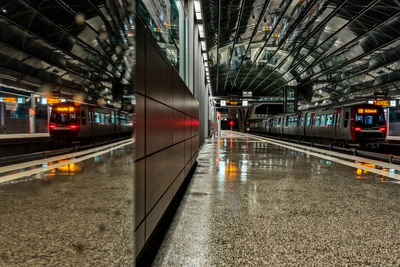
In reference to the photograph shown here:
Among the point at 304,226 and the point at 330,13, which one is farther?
the point at 330,13

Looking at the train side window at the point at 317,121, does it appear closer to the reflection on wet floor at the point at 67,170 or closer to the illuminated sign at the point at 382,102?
the illuminated sign at the point at 382,102

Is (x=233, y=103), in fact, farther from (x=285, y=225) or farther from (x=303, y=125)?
(x=285, y=225)

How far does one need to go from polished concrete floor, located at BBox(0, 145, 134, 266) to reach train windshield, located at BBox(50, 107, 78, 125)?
866 cm

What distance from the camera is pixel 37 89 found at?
5207 mm

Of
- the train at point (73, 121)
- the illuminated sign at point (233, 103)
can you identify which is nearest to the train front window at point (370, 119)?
the train at point (73, 121)

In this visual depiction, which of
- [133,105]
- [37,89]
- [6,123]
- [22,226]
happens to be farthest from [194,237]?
[37,89]

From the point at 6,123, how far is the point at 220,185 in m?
3.97

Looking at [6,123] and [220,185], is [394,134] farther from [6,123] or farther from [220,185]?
[6,123]

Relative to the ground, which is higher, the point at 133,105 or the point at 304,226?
the point at 133,105

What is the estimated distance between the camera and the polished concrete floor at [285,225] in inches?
90.7

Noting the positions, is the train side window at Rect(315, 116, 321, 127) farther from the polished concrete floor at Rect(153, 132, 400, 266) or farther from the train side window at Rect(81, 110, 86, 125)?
the train side window at Rect(81, 110, 86, 125)

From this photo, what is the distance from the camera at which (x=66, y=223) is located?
310 centimetres

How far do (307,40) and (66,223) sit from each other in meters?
19.4

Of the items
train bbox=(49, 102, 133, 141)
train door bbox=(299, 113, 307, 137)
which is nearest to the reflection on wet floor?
train bbox=(49, 102, 133, 141)
